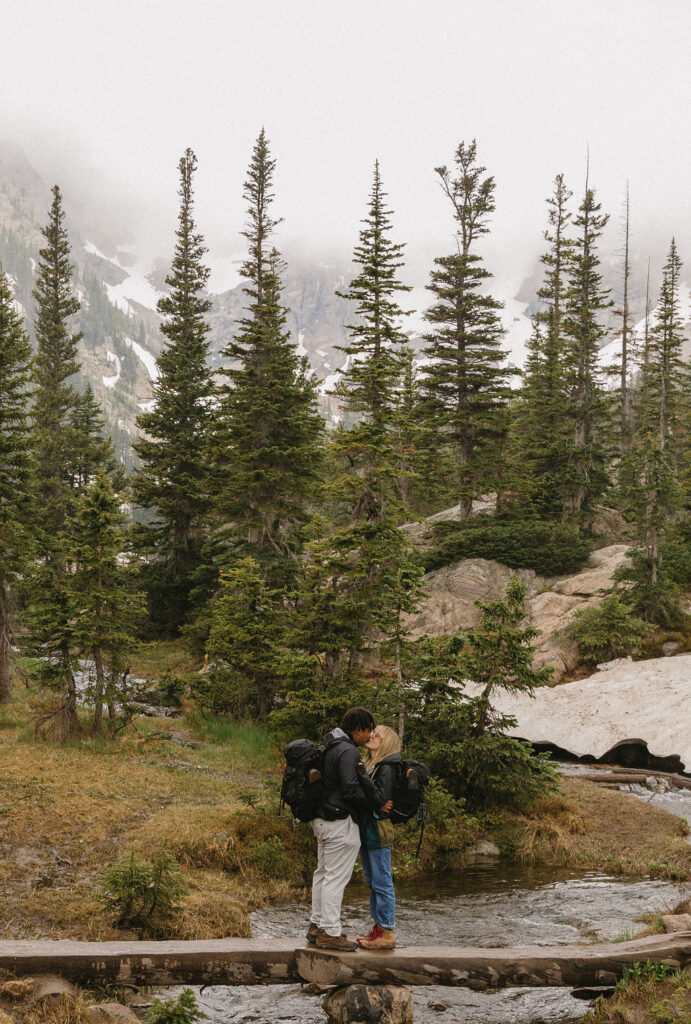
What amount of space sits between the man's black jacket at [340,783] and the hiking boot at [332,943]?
1063 mm

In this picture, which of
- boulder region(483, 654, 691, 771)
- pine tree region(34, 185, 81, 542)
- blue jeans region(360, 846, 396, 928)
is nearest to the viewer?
blue jeans region(360, 846, 396, 928)

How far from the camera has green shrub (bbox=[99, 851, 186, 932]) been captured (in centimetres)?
780

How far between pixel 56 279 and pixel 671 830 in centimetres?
5279

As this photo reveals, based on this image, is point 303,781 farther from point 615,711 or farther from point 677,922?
point 615,711

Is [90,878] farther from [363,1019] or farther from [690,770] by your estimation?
[690,770]

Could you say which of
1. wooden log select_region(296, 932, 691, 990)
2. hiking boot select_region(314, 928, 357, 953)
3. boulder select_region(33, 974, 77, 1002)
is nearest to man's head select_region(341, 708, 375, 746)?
hiking boot select_region(314, 928, 357, 953)

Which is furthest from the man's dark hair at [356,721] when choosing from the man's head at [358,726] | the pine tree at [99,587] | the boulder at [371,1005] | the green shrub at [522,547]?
the green shrub at [522,547]

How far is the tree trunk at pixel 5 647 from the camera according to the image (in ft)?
67.3

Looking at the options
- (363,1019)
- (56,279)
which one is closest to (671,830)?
(363,1019)

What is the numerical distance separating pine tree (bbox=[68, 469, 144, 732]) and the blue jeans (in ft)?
37.3

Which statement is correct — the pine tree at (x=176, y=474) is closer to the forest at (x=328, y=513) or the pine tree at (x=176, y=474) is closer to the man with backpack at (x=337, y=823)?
the forest at (x=328, y=513)

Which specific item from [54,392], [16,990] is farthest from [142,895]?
[54,392]

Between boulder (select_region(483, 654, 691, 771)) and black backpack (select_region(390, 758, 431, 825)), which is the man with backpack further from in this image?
boulder (select_region(483, 654, 691, 771))

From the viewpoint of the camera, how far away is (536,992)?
7.12 m
